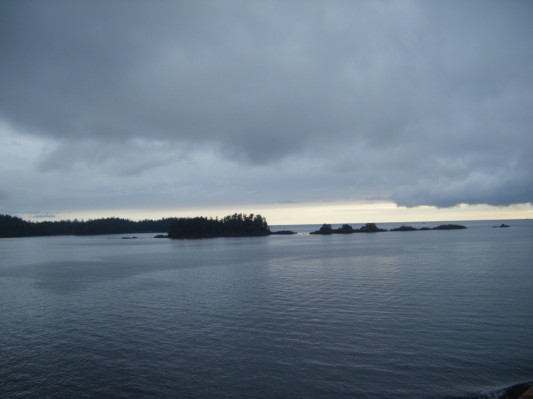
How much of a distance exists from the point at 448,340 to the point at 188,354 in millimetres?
18296

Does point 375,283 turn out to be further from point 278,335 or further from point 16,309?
point 16,309

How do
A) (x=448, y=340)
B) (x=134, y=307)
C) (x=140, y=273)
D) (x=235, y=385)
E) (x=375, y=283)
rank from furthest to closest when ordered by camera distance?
(x=140, y=273)
(x=375, y=283)
(x=134, y=307)
(x=448, y=340)
(x=235, y=385)

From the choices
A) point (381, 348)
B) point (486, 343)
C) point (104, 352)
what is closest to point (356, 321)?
point (381, 348)

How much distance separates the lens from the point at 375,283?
4884 cm

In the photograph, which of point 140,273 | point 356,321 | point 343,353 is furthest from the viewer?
point 140,273

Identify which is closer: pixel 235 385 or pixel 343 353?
pixel 235 385

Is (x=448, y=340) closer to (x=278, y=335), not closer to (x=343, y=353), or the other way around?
(x=343, y=353)

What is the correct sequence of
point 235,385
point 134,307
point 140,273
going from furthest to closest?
point 140,273, point 134,307, point 235,385

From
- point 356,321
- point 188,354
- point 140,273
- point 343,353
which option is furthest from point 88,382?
point 140,273

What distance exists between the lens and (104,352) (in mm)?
24453

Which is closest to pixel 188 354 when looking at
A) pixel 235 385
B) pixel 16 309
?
pixel 235 385

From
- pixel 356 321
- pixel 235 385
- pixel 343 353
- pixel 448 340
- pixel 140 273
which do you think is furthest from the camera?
pixel 140 273

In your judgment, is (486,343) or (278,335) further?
(278,335)

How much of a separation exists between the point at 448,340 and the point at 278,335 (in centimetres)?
1223
